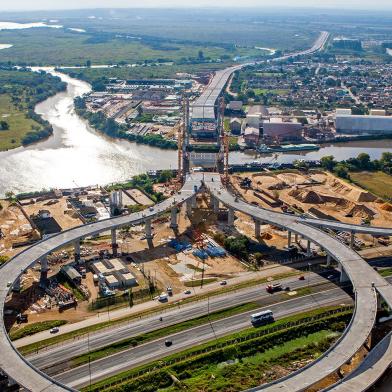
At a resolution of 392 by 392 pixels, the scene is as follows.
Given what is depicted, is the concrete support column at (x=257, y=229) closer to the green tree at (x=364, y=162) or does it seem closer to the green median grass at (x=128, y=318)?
the green median grass at (x=128, y=318)

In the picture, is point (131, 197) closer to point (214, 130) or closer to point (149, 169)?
point (149, 169)

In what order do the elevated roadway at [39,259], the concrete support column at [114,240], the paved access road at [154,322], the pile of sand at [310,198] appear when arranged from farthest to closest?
the pile of sand at [310,198] < the concrete support column at [114,240] < the paved access road at [154,322] < the elevated roadway at [39,259]

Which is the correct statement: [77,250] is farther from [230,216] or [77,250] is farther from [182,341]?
[182,341]

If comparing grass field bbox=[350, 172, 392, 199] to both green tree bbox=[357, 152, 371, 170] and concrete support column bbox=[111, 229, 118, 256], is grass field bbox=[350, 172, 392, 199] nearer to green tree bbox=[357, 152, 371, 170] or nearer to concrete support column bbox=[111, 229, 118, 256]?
green tree bbox=[357, 152, 371, 170]

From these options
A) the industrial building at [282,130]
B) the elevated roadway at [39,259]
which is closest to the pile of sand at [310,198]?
the elevated roadway at [39,259]

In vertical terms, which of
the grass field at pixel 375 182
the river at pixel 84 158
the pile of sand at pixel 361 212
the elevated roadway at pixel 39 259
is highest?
the elevated roadway at pixel 39 259

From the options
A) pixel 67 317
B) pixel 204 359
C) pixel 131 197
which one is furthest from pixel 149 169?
pixel 204 359
